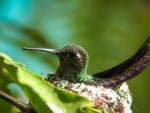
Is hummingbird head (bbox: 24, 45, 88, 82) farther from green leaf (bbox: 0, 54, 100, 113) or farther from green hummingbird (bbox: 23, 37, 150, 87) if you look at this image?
green leaf (bbox: 0, 54, 100, 113)

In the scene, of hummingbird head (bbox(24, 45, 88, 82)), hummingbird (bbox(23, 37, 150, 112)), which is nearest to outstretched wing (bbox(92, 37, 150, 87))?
hummingbird (bbox(23, 37, 150, 112))

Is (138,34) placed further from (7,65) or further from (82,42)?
(7,65)

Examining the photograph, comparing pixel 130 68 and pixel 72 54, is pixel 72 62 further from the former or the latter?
pixel 130 68

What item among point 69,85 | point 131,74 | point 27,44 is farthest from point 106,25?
point 131,74

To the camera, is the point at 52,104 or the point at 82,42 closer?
the point at 52,104

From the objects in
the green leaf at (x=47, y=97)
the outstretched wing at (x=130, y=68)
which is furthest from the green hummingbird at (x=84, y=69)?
the green leaf at (x=47, y=97)
